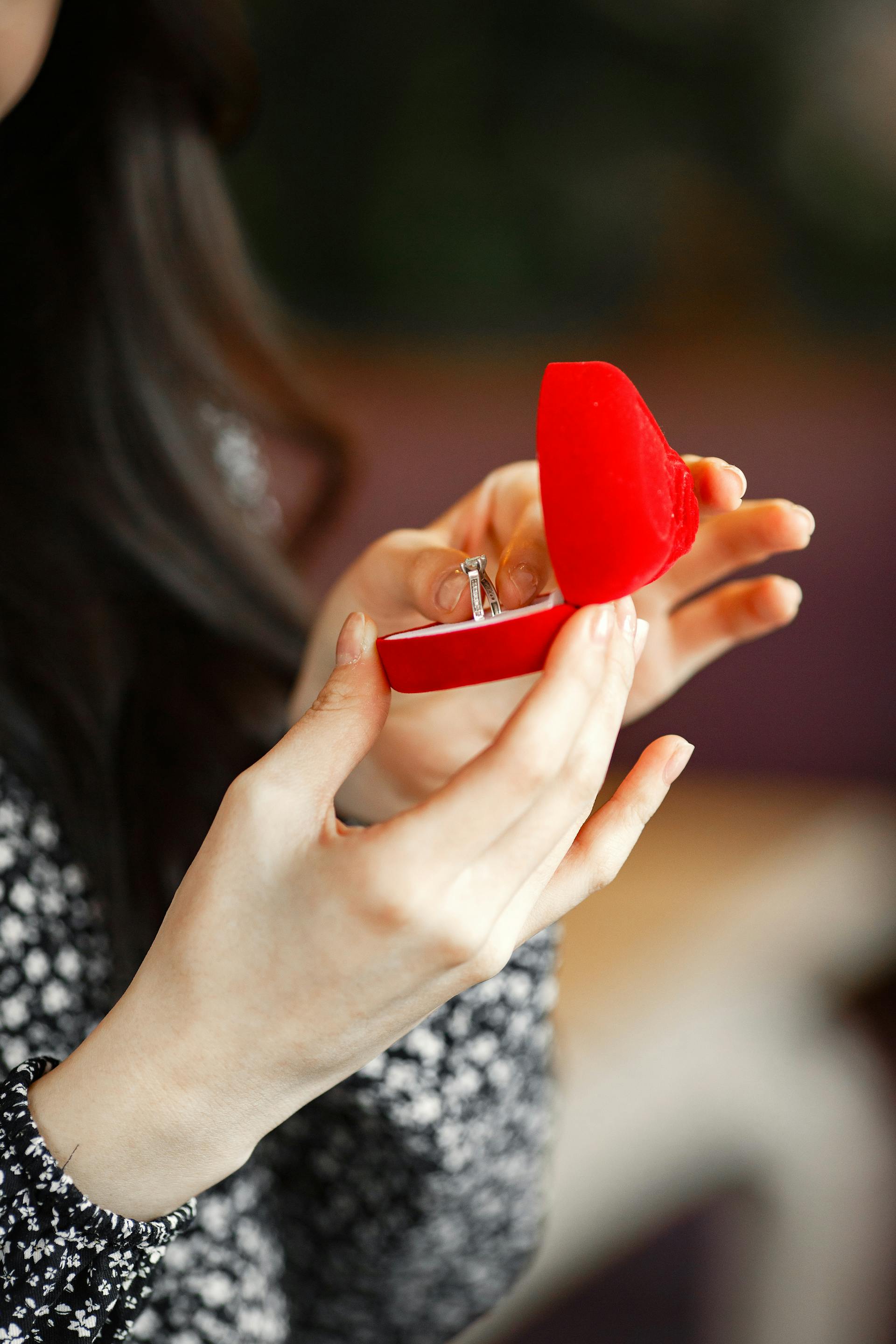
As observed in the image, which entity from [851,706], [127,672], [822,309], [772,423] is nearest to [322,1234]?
[127,672]

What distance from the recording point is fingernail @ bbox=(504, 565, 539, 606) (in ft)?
1.18

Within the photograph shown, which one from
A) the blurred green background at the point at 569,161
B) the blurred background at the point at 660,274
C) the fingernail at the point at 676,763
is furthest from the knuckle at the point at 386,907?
the blurred green background at the point at 569,161

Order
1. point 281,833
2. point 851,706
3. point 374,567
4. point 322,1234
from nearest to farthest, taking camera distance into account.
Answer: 1. point 281,833
2. point 374,567
3. point 322,1234
4. point 851,706

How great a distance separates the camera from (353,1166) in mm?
560

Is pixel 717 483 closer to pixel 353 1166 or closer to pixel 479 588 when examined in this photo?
pixel 479 588

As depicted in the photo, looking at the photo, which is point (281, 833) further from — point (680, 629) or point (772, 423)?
point (772, 423)

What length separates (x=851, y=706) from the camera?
5.45 feet

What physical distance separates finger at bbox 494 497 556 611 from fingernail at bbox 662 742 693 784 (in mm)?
72

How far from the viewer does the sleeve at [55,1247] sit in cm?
32

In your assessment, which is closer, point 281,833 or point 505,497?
point 281,833

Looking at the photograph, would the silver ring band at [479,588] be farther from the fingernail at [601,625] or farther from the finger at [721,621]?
the finger at [721,621]

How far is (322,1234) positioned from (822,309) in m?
1.58

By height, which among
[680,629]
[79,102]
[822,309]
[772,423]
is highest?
[822,309]

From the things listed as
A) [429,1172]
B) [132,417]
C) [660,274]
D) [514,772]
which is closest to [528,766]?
[514,772]
